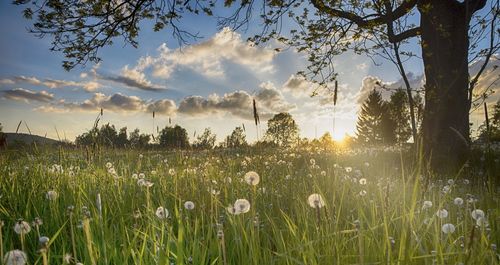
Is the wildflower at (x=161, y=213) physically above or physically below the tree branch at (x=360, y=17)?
below

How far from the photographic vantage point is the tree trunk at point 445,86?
36.0 feet

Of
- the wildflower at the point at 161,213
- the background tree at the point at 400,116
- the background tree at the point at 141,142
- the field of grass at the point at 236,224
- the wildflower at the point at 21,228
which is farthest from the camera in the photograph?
the background tree at the point at 400,116

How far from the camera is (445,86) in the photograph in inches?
447

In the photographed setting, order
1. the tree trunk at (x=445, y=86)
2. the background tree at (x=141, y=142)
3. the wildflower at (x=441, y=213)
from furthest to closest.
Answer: the tree trunk at (x=445, y=86) < the background tree at (x=141, y=142) < the wildflower at (x=441, y=213)

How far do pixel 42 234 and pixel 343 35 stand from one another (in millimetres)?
12240

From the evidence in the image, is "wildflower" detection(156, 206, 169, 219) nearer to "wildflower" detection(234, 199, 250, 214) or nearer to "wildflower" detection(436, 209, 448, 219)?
"wildflower" detection(234, 199, 250, 214)

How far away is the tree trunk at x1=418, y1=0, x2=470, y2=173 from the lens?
10969 mm

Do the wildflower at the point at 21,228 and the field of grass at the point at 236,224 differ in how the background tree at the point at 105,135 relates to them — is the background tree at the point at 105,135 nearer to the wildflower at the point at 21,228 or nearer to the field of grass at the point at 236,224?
the field of grass at the point at 236,224

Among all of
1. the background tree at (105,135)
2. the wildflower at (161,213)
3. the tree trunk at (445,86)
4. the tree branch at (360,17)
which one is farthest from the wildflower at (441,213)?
the tree branch at (360,17)

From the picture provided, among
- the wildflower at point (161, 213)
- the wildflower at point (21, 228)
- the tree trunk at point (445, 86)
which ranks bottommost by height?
the wildflower at point (161, 213)

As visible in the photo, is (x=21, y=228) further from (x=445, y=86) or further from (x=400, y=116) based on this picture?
(x=400, y=116)

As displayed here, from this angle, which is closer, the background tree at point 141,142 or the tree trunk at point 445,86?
the background tree at point 141,142

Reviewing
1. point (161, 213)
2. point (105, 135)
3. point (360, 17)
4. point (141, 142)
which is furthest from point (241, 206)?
point (360, 17)

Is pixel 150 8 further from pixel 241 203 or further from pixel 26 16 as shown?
pixel 241 203
